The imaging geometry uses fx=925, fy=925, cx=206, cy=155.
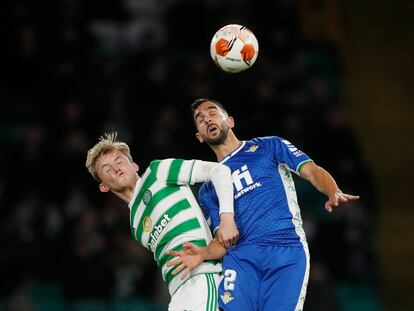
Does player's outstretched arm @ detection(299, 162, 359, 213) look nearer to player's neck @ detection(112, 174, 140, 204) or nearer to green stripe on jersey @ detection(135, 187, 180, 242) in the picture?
green stripe on jersey @ detection(135, 187, 180, 242)

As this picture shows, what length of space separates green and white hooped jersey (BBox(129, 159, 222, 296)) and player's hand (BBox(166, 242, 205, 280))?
0.17m

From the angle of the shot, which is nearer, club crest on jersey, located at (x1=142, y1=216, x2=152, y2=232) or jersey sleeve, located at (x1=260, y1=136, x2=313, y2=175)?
club crest on jersey, located at (x1=142, y1=216, x2=152, y2=232)

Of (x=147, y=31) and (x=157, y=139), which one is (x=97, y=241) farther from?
(x=147, y=31)

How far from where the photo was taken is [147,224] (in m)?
6.71

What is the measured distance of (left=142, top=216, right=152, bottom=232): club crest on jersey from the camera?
6.68 meters

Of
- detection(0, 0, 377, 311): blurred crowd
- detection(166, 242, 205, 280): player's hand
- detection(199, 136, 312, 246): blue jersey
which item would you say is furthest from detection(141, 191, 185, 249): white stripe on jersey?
detection(0, 0, 377, 311): blurred crowd

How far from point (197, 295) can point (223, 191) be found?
0.74 m

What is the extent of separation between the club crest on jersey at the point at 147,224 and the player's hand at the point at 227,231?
58 centimetres

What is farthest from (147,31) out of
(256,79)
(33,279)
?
(33,279)

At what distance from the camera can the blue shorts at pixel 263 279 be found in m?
6.65

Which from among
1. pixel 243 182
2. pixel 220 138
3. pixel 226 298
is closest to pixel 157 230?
pixel 226 298

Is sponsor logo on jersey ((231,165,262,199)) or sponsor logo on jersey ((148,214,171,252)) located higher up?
sponsor logo on jersey ((231,165,262,199))

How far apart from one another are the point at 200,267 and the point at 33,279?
17.8 feet

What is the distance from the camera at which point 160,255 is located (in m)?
6.64
